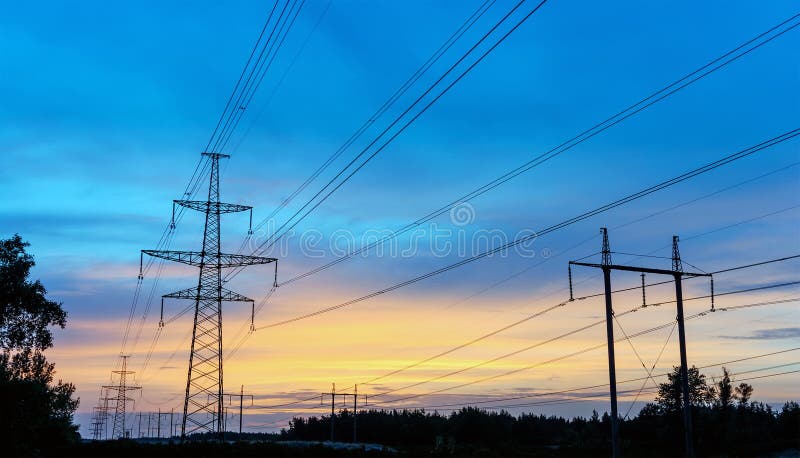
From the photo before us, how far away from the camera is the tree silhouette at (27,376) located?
36.6m

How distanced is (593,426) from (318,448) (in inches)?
4939

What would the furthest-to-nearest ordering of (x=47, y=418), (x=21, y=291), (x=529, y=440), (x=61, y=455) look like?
(x=529, y=440), (x=61, y=455), (x=21, y=291), (x=47, y=418)

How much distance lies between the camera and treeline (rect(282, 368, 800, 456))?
375ft

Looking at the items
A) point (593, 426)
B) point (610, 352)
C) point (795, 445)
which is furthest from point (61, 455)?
point (593, 426)

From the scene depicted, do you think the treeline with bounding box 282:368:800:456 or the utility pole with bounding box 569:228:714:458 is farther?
the treeline with bounding box 282:368:800:456

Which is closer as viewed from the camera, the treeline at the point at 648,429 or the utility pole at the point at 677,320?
the utility pole at the point at 677,320

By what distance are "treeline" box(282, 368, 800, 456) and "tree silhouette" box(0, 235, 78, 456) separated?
47.6m

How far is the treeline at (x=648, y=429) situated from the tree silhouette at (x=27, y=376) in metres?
47.6

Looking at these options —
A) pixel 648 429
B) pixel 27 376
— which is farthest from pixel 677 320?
pixel 648 429

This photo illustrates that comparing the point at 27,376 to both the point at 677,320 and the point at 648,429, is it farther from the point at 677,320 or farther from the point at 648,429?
the point at 648,429

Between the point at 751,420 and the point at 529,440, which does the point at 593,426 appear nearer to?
the point at 529,440

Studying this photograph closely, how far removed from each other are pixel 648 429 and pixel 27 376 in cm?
11556

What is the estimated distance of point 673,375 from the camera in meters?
118

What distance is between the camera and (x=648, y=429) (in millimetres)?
138250
